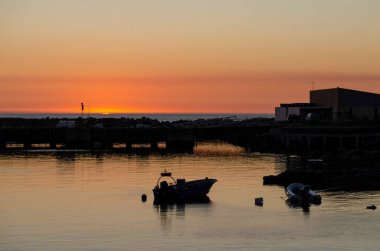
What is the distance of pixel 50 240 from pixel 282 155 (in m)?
82.9

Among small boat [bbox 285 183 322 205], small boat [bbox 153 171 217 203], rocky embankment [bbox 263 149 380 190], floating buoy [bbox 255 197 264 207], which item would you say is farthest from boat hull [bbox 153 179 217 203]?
rocky embankment [bbox 263 149 380 190]

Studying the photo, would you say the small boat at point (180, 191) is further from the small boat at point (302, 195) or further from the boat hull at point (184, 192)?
the small boat at point (302, 195)

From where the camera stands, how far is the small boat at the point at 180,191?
8181 centimetres

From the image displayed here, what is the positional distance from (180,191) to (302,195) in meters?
Result: 10.6

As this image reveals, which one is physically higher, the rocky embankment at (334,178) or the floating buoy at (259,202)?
the rocky embankment at (334,178)

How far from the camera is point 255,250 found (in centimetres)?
6009

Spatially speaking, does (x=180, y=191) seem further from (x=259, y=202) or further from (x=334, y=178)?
(x=334, y=178)

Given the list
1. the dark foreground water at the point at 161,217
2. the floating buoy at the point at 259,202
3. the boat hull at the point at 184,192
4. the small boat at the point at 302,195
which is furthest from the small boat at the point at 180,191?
the small boat at the point at 302,195

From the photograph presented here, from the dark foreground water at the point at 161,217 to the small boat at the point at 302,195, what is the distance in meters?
0.87

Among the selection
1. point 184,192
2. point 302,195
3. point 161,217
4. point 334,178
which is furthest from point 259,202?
point 334,178

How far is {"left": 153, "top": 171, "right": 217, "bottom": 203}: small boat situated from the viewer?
81812mm

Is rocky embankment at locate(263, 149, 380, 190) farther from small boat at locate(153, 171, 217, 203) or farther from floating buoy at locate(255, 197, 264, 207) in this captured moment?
floating buoy at locate(255, 197, 264, 207)

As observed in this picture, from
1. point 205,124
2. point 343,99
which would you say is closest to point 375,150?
point 343,99

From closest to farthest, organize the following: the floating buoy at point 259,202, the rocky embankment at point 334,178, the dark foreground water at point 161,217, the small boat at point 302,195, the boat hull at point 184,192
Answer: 1. the dark foreground water at point 161,217
2. the floating buoy at point 259,202
3. the small boat at point 302,195
4. the boat hull at point 184,192
5. the rocky embankment at point 334,178
